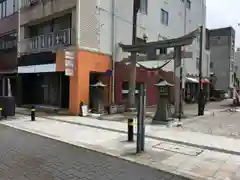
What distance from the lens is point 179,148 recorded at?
22.8 ft

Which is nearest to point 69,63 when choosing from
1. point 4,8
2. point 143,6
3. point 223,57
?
point 143,6

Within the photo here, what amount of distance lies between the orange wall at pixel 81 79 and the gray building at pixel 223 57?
32698 millimetres

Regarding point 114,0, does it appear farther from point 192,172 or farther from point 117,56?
point 192,172

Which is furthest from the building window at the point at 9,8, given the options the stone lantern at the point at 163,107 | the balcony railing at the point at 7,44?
the stone lantern at the point at 163,107

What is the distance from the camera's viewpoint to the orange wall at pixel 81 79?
1380 centimetres

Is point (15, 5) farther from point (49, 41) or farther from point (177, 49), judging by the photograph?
point (177, 49)

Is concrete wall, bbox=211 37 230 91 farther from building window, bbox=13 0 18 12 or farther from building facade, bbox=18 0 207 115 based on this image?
building window, bbox=13 0 18 12

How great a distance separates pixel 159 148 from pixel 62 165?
294cm

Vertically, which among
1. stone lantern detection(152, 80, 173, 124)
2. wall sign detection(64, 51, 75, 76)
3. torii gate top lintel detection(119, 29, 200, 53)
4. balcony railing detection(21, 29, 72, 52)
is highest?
balcony railing detection(21, 29, 72, 52)

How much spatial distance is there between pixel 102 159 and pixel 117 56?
11.4m

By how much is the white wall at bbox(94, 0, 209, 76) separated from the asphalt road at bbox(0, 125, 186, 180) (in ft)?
31.9

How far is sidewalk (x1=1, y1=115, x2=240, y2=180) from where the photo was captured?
525 centimetres

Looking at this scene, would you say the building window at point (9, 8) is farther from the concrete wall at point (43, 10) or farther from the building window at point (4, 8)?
the concrete wall at point (43, 10)

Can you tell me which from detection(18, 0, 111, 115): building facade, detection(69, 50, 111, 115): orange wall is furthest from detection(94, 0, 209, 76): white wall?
detection(69, 50, 111, 115): orange wall
